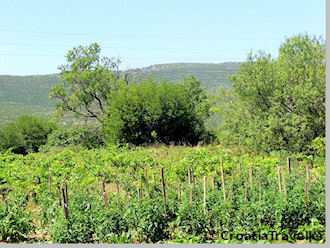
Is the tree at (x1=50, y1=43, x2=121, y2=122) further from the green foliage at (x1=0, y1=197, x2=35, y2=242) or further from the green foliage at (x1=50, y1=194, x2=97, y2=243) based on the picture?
the green foliage at (x1=50, y1=194, x2=97, y2=243)

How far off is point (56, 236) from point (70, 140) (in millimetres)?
9260

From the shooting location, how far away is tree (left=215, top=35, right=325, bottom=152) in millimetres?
7152

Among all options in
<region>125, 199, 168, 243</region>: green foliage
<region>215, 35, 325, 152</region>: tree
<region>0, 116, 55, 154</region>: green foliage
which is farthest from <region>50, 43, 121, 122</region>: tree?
<region>125, 199, 168, 243</region>: green foliage

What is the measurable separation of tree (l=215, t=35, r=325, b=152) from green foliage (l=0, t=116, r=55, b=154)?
18.0ft

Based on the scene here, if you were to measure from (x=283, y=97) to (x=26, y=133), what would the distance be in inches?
258

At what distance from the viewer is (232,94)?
8.22m

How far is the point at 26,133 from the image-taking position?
12031mm

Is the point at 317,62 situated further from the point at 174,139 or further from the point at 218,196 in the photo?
the point at 218,196

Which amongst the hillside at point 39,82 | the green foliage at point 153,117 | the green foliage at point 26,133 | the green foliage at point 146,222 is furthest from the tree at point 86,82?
the green foliage at point 146,222

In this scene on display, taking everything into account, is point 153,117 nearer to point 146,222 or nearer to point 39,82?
point 146,222

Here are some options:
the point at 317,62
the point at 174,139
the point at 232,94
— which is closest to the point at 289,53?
the point at 317,62

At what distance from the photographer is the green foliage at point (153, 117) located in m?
10.3

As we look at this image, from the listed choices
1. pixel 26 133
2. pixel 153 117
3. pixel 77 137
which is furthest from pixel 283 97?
pixel 26 133

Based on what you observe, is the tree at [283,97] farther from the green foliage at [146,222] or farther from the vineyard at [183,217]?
the green foliage at [146,222]
